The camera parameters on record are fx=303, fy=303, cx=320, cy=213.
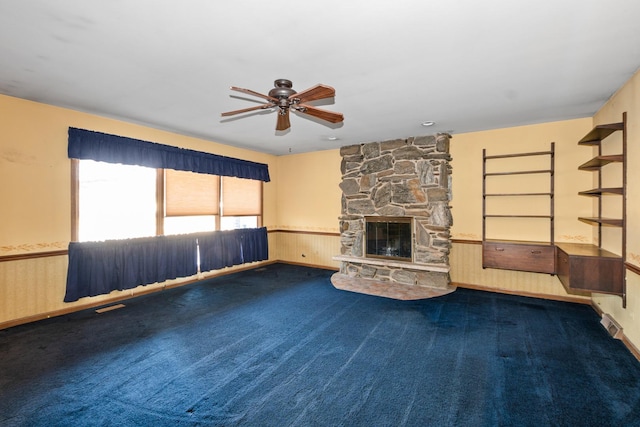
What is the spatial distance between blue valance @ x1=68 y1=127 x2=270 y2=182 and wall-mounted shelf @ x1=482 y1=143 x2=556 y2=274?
4573mm

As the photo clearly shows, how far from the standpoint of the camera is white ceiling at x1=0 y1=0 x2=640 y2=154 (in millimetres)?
1951

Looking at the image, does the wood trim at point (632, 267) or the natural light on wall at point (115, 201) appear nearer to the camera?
the wood trim at point (632, 267)

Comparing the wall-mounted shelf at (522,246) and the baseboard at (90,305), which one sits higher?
the wall-mounted shelf at (522,246)

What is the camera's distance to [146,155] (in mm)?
4633

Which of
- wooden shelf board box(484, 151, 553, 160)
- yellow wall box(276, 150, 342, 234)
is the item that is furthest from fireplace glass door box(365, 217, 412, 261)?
wooden shelf board box(484, 151, 553, 160)

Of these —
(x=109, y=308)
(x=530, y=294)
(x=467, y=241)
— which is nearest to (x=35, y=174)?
(x=109, y=308)

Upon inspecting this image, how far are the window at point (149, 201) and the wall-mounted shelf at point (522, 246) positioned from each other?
462 centimetres

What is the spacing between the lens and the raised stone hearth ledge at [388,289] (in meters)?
4.65

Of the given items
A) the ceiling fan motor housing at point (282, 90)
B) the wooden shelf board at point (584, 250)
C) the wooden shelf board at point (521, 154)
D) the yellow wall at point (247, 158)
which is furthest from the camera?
the wooden shelf board at point (521, 154)

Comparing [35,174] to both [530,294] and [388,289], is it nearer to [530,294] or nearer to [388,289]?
[388,289]

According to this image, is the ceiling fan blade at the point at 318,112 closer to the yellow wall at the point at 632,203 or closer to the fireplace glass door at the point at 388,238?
the yellow wall at the point at 632,203

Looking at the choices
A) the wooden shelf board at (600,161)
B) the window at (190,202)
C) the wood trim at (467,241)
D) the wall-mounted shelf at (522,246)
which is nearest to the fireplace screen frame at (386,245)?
the wood trim at (467,241)

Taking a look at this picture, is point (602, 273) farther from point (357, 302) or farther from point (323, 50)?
point (323, 50)

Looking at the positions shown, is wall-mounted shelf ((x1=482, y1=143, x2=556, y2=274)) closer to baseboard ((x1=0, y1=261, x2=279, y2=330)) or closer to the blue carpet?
the blue carpet
